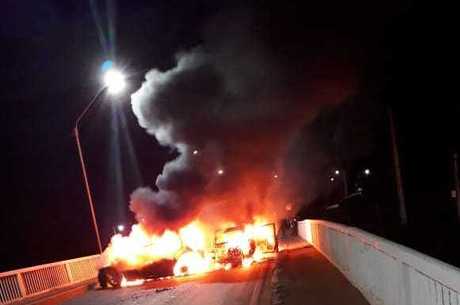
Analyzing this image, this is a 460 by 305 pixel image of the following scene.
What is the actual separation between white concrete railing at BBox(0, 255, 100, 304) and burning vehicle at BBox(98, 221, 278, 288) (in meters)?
1.81

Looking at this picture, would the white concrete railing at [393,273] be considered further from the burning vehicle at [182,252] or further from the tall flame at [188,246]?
the tall flame at [188,246]

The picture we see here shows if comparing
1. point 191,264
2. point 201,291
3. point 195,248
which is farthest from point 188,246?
point 201,291

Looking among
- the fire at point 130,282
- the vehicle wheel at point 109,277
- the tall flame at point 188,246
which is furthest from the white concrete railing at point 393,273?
the vehicle wheel at point 109,277

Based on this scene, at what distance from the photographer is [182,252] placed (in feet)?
59.6

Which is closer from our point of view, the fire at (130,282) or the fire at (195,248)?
the fire at (130,282)

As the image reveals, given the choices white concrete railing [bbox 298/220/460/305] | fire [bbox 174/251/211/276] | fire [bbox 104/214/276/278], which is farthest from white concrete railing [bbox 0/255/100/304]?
white concrete railing [bbox 298/220/460/305]

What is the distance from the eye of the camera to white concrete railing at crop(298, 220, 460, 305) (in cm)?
485

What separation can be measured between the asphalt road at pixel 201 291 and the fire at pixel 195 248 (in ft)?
4.04

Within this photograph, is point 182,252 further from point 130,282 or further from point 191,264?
point 130,282

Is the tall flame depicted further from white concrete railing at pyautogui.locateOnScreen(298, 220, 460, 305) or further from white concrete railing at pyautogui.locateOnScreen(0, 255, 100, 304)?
white concrete railing at pyautogui.locateOnScreen(298, 220, 460, 305)

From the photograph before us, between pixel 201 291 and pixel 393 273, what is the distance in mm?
Answer: 6804

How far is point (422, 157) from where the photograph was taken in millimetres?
40062

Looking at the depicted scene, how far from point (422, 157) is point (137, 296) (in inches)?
1246

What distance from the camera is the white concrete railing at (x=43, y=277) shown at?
1652 cm
